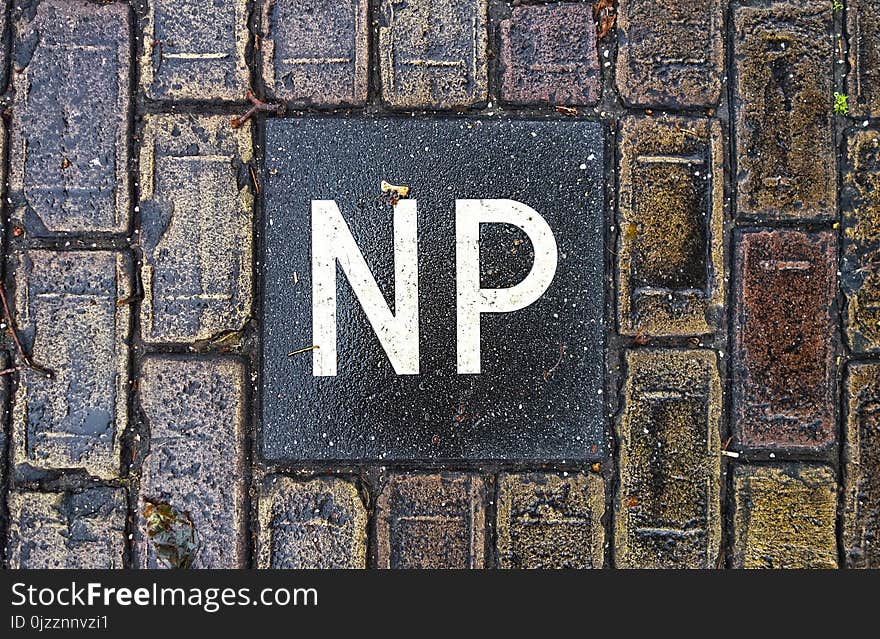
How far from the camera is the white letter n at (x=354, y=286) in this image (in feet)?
9.59

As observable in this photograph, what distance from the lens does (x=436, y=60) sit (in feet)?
9.58

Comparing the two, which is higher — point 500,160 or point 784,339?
point 500,160

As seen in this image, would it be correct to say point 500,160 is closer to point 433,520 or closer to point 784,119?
point 784,119

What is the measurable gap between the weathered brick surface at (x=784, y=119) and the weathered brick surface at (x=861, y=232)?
0.09 m

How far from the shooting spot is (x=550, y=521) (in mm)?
2926

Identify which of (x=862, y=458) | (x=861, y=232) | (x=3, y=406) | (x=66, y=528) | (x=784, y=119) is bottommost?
(x=66, y=528)

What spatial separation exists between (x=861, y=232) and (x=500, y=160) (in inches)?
64.6

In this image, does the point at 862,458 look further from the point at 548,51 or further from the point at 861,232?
the point at 548,51

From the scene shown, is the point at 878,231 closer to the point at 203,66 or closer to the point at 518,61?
the point at 518,61

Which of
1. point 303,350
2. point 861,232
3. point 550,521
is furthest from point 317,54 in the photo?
point 861,232

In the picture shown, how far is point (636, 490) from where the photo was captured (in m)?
2.92

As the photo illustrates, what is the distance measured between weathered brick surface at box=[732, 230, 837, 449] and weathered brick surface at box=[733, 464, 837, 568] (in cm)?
14

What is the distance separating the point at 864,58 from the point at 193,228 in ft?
10.1

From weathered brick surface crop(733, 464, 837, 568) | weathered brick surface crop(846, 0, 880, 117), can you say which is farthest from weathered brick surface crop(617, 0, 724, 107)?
weathered brick surface crop(733, 464, 837, 568)
